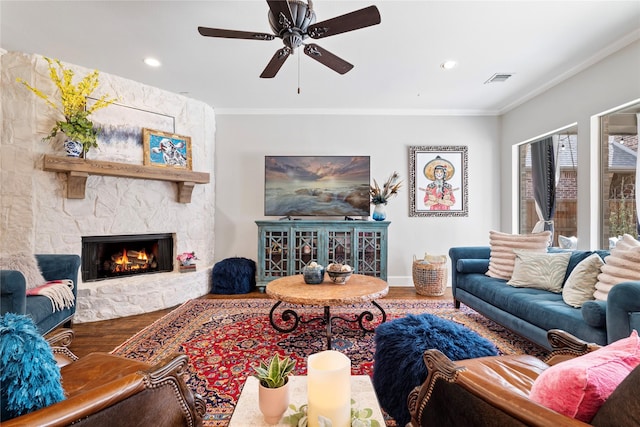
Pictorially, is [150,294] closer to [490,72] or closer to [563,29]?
[490,72]

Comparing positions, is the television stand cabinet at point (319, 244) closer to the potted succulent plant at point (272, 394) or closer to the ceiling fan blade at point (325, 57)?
the ceiling fan blade at point (325, 57)

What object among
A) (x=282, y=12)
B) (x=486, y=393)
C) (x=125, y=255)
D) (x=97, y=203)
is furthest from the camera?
(x=125, y=255)

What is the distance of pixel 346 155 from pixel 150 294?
124 inches

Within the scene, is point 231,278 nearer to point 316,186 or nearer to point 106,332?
point 106,332

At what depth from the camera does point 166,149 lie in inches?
140

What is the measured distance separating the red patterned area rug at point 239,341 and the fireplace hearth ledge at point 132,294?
0.27 meters

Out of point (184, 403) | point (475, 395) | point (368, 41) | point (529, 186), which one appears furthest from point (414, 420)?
point (529, 186)

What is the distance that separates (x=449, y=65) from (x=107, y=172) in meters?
3.81

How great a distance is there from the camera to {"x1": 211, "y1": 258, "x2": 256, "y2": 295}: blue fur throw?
3746mm

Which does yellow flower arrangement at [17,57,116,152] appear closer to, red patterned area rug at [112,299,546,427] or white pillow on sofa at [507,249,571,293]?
red patterned area rug at [112,299,546,427]

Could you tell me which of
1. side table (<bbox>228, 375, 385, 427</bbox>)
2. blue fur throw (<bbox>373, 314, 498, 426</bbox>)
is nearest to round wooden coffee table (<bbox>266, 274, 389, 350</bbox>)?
blue fur throw (<bbox>373, 314, 498, 426</bbox>)

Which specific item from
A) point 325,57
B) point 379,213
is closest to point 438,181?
point 379,213

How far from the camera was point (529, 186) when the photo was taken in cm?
Result: 396

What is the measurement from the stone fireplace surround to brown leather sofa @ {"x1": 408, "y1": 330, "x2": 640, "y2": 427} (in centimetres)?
316
